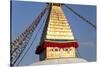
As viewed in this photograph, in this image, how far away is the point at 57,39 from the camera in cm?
233

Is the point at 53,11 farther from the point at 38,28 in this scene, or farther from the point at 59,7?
the point at 38,28

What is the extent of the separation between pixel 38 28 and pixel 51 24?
5.9 inches

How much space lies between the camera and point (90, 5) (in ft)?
8.15

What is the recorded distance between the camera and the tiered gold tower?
7.50ft

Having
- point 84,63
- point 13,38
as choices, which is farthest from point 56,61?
point 13,38

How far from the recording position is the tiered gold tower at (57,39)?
7.50ft

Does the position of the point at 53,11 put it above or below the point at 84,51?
above

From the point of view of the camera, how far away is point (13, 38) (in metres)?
2.12

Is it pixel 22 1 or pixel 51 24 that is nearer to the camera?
pixel 22 1

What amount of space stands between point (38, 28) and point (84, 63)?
0.60m

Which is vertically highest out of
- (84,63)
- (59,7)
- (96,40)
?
(59,7)
